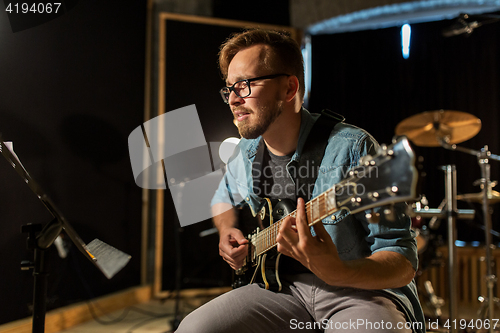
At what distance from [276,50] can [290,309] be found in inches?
41.7

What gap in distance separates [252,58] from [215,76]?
2.01 m

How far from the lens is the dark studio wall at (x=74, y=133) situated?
7.22ft

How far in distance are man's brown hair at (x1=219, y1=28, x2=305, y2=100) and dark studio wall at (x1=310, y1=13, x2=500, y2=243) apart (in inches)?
117

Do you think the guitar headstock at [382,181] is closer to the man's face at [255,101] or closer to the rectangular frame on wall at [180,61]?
the man's face at [255,101]

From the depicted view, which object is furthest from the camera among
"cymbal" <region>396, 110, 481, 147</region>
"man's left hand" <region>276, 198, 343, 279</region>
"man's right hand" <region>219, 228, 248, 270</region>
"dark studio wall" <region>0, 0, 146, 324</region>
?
"cymbal" <region>396, 110, 481, 147</region>

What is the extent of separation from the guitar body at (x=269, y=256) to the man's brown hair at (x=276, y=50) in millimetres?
565

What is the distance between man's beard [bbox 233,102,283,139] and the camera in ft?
5.26

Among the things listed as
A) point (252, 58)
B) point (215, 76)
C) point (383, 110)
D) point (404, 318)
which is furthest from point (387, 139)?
point (404, 318)

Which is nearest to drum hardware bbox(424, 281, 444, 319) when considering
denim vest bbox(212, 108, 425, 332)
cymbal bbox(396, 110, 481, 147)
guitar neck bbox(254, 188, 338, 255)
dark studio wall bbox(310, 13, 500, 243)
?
dark studio wall bbox(310, 13, 500, 243)

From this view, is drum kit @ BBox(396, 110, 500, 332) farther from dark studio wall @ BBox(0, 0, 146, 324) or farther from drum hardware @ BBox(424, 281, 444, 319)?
dark studio wall @ BBox(0, 0, 146, 324)

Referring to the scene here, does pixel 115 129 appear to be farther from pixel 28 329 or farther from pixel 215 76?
pixel 28 329

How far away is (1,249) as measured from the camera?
7.09 feet

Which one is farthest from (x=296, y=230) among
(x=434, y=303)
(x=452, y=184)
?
(x=434, y=303)

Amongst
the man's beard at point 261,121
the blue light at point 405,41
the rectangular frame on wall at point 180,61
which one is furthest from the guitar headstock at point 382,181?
the blue light at point 405,41
